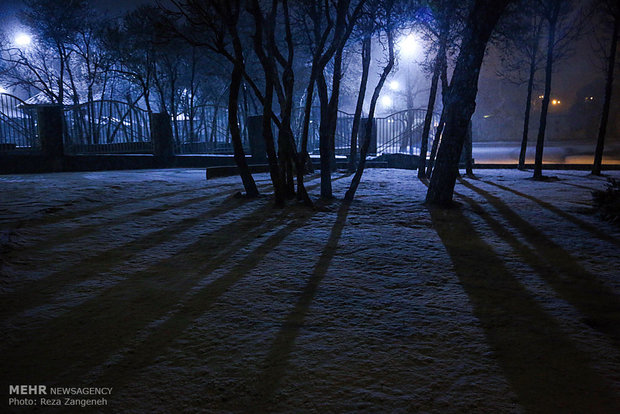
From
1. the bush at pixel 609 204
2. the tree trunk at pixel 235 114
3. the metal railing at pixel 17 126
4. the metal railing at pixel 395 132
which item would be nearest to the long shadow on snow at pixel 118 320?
the tree trunk at pixel 235 114

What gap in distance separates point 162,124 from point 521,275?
1765cm

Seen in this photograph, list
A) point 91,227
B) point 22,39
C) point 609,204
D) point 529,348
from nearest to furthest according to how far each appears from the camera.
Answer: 1. point 529,348
2. point 91,227
3. point 609,204
4. point 22,39

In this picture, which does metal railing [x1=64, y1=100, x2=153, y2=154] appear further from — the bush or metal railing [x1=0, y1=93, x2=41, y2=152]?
the bush

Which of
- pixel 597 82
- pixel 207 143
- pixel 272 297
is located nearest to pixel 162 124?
pixel 207 143

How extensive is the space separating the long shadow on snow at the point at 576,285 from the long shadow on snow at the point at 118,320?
2.55m

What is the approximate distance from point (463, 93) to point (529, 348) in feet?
17.0

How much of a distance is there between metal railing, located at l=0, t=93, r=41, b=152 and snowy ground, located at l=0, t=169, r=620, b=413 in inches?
532

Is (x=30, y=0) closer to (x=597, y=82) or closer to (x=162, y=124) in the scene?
(x=162, y=124)

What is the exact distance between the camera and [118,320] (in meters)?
2.88

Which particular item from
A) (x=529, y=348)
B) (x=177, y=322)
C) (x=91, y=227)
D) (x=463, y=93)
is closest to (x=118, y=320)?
(x=177, y=322)

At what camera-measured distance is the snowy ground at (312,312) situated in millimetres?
2109

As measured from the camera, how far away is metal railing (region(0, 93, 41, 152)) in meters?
17.2

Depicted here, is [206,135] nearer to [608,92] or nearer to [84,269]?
[608,92]

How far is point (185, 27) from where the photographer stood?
21.5 m
